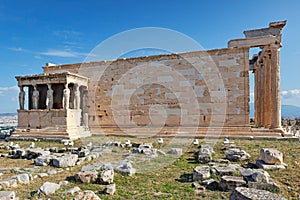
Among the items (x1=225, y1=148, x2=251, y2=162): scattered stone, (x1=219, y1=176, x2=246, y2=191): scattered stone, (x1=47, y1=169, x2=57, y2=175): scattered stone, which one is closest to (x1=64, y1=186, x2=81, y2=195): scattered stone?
(x1=47, y1=169, x2=57, y2=175): scattered stone

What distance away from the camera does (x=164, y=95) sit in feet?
46.6

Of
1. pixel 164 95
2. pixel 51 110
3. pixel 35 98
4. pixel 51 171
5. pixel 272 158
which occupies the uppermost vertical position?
pixel 164 95

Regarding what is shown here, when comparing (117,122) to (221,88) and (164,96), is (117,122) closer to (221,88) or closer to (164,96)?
(164,96)

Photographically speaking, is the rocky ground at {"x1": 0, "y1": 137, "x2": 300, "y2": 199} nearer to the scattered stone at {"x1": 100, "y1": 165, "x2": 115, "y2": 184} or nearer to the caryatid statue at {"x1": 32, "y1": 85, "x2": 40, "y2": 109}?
the scattered stone at {"x1": 100, "y1": 165, "x2": 115, "y2": 184}

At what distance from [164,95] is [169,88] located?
21.3 inches

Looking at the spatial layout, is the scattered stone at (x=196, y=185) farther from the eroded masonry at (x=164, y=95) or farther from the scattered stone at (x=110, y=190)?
the eroded masonry at (x=164, y=95)

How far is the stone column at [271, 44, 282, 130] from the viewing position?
11938mm

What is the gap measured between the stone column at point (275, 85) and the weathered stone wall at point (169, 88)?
4.27ft

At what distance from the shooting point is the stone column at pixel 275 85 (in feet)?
39.2

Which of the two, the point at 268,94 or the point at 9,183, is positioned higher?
the point at 268,94

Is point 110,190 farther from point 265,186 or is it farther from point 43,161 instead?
point 43,161

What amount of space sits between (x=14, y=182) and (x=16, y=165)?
7.77ft

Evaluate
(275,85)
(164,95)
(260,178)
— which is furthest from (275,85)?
(260,178)

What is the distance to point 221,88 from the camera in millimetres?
13156
